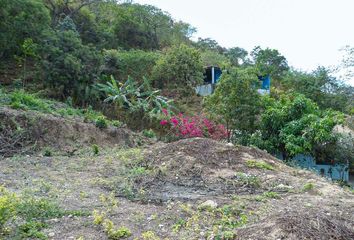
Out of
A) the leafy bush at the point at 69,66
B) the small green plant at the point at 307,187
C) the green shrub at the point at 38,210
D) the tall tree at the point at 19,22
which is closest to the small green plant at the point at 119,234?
the green shrub at the point at 38,210

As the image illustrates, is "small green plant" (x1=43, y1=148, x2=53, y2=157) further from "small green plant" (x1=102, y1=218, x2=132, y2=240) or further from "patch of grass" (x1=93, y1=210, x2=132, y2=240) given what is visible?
"small green plant" (x1=102, y1=218, x2=132, y2=240)

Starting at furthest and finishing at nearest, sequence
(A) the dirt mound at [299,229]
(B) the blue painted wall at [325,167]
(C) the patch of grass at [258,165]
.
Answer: (B) the blue painted wall at [325,167]
(C) the patch of grass at [258,165]
(A) the dirt mound at [299,229]

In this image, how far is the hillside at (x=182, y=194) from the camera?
4.07 metres

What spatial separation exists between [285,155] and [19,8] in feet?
37.5

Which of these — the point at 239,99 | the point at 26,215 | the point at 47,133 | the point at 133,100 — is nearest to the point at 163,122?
the point at 133,100

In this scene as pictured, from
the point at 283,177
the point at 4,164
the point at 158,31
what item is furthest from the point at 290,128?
the point at 158,31

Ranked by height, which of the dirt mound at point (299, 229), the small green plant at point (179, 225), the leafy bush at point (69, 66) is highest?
the leafy bush at point (69, 66)

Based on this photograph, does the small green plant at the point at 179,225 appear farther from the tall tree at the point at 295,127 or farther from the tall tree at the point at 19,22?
the tall tree at the point at 19,22

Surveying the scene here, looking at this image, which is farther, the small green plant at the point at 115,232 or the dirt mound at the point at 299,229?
the small green plant at the point at 115,232

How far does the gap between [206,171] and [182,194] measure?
1411 millimetres

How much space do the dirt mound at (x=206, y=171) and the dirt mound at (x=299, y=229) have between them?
6.15 feet

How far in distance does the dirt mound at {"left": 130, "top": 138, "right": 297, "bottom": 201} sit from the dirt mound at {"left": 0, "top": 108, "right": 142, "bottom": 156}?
3.33 meters

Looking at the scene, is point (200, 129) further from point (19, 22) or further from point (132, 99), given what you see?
point (19, 22)

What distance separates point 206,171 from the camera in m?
7.35
